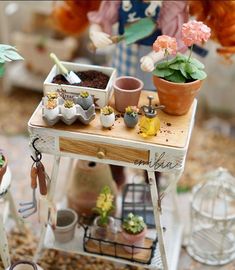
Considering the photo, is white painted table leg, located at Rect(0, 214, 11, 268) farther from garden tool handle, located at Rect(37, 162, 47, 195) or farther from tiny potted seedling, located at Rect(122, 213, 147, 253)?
tiny potted seedling, located at Rect(122, 213, 147, 253)

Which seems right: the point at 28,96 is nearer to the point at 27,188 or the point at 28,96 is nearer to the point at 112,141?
the point at 27,188

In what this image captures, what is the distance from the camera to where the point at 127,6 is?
67.9 inches

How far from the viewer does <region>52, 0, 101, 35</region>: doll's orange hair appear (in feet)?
6.19

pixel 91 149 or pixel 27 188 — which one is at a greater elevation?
pixel 91 149

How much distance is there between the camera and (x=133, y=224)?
1.66 meters

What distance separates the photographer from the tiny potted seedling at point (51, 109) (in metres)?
1.41

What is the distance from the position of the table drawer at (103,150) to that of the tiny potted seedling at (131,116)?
0.07m

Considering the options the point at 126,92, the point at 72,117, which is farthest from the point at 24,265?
the point at 126,92

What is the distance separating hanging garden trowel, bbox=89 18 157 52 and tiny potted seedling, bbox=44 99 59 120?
1.28ft

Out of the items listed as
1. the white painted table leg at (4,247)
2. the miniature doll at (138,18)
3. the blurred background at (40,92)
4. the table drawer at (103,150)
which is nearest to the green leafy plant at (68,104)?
the table drawer at (103,150)

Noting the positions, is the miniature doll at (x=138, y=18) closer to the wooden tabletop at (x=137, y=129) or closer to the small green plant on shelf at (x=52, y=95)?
the wooden tabletop at (x=137, y=129)

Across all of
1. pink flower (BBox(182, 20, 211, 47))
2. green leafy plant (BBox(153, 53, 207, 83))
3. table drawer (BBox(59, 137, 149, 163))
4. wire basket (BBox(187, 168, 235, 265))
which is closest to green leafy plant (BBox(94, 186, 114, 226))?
table drawer (BBox(59, 137, 149, 163))

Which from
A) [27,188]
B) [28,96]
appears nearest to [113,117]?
[27,188]

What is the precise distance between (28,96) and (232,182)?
1.24 m
